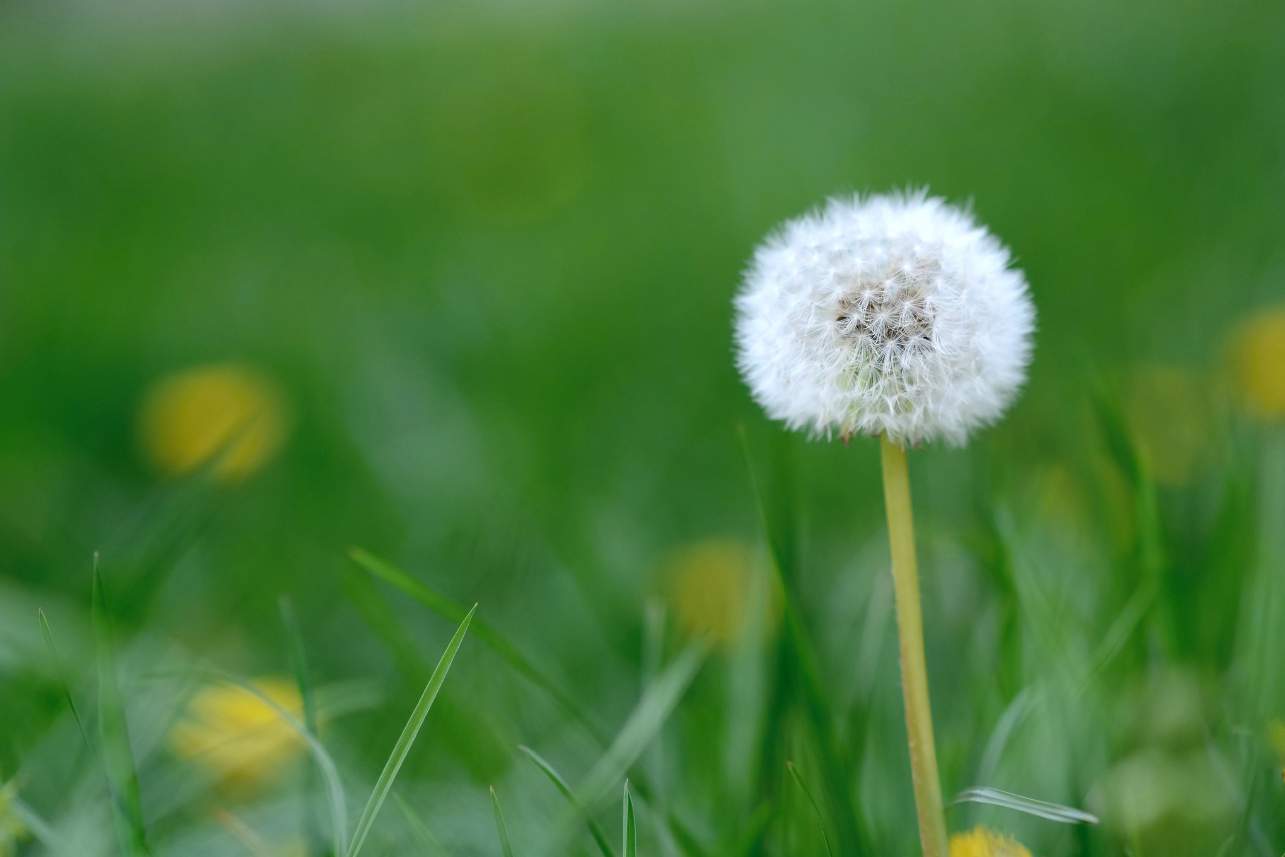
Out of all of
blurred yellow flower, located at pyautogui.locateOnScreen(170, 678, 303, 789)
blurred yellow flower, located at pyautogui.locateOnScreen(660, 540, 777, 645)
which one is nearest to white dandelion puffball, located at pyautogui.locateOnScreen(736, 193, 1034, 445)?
blurred yellow flower, located at pyautogui.locateOnScreen(170, 678, 303, 789)

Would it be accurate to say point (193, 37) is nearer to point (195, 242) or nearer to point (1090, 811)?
point (195, 242)

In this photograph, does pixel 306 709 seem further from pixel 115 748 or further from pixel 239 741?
pixel 239 741

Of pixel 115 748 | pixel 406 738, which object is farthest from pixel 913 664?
pixel 115 748

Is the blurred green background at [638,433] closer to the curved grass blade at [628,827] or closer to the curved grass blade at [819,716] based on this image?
the curved grass blade at [819,716]

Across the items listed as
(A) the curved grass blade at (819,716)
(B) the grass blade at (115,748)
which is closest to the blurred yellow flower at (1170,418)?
(A) the curved grass blade at (819,716)

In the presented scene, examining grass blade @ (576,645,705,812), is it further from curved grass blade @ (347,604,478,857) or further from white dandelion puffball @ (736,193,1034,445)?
white dandelion puffball @ (736,193,1034,445)

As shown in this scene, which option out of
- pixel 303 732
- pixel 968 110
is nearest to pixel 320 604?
pixel 303 732
